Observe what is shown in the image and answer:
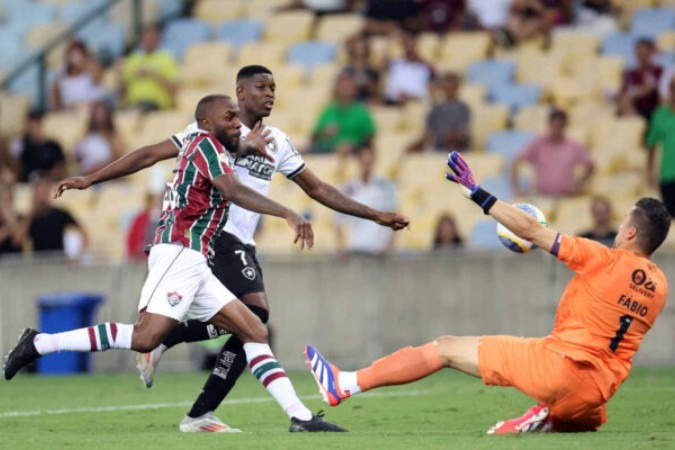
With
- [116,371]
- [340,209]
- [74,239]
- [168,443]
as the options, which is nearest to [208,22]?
[74,239]

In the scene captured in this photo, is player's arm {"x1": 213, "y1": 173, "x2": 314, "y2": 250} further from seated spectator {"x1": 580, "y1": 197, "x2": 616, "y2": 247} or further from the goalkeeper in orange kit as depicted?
seated spectator {"x1": 580, "y1": 197, "x2": 616, "y2": 247}

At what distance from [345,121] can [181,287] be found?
395 inches

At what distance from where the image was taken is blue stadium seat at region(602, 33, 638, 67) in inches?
769

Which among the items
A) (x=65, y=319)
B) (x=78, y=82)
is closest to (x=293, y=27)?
(x=78, y=82)

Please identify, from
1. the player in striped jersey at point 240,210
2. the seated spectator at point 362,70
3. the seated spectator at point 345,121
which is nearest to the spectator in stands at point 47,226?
the seated spectator at point 345,121

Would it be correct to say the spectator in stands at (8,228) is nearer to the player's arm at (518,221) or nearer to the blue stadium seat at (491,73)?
the blue stadium seat at (491,73)

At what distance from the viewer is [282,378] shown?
928 centimetres

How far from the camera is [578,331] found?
28.8 feet

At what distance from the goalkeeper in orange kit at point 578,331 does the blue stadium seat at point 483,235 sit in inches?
356

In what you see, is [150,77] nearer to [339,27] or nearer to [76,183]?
[339,27]

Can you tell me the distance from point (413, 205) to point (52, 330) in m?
4.60

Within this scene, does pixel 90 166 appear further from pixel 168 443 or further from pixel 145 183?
pixel 168 443

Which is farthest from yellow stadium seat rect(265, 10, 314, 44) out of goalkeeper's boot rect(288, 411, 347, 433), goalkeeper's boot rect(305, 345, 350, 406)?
goalkeeper's boot rect(288, 411, 347, 433)

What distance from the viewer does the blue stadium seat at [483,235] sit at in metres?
18.1
